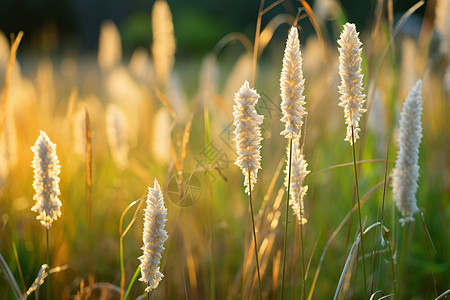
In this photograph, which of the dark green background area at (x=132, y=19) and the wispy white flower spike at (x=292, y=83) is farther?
the dark green background area at (x=132, y=19)

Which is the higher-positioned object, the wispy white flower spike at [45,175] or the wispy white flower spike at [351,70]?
the wispy white flower spike at [351,70]

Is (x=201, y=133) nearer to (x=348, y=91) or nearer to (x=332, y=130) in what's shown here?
(x=332, y=130)

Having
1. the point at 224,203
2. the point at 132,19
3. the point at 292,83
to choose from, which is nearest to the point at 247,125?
the point at 292,83

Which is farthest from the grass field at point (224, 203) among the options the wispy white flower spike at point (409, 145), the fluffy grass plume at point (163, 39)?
the wispy white flower spike at point (409, 145)

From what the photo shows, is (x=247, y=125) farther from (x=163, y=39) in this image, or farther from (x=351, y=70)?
(x=163, y=39)

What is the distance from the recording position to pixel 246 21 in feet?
39.0

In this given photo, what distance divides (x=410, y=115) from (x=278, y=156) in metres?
0.77

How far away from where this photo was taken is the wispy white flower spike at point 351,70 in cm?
59

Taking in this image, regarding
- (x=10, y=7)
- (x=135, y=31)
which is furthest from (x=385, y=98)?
(x=135, y=31)

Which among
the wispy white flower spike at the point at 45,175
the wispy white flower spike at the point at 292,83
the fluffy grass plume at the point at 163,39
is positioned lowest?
the wispy white flower spike at the point at 45,175

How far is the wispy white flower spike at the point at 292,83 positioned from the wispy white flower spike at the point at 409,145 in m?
0.25

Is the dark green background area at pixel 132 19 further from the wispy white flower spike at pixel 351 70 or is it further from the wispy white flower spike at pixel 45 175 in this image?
the wispy white flower spike at pixel 45 175

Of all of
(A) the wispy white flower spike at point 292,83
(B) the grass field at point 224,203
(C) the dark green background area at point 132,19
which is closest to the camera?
(A) the wispy white flower spike at point 292,83

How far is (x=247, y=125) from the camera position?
0.57 meters
